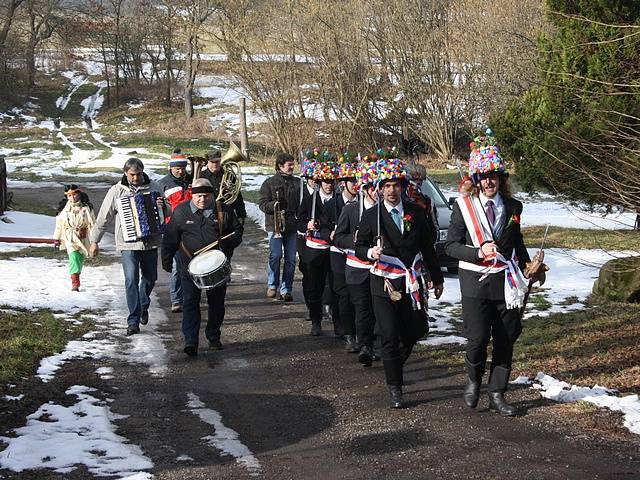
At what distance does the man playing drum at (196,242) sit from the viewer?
1016cm

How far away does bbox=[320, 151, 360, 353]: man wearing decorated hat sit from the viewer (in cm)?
1025

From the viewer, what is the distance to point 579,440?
6820 millimetres

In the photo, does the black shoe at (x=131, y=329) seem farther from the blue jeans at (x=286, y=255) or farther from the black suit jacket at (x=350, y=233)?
the black suit jacket at (x=350, y=233)

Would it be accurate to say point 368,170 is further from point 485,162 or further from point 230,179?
point 230,179

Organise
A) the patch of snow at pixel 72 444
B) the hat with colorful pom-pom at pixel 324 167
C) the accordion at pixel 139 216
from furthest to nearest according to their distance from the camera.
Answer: the hat with colorful pom-pom at pixel 324 167 < the accordion at pixel 139 216 < the patch of snow at pixel 72 444

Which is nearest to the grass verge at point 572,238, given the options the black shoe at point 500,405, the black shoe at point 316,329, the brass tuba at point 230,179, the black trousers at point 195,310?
the brass tuba at point 230,179

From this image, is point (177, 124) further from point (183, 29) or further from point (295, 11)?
point (295, 11)

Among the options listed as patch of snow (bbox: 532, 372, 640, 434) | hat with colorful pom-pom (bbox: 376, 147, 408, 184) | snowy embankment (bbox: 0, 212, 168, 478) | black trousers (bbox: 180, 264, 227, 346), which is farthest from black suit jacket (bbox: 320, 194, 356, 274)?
patch of snow (bbox: 532, 372, 640, 434)

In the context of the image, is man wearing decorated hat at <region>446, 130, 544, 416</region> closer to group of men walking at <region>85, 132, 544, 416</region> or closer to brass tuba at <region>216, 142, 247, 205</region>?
group of men walking at <region>85, 132, 544, 416</region>

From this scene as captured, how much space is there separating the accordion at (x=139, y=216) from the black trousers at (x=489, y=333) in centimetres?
458

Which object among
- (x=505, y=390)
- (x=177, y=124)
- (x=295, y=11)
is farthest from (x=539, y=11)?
(x=505, y=390)

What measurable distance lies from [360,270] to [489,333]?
1904mm

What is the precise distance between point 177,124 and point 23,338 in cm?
4721

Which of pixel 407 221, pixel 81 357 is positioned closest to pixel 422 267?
pixel 407 221
